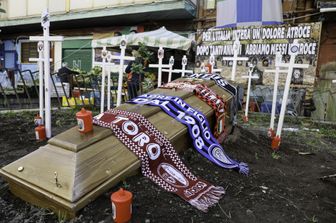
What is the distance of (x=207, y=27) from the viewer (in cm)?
1052

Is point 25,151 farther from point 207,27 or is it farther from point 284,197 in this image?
point 207,27

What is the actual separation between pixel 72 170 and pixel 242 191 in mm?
1528

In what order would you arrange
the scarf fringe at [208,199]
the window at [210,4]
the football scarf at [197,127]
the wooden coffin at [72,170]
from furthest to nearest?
1. the window at [210,4]
2. the football scarf at [197,127]
3. the scarf fringe at [208,199]
4. the wooden coffin at [72,170]

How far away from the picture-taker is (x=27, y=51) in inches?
615

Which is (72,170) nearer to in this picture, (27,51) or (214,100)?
(214,100)

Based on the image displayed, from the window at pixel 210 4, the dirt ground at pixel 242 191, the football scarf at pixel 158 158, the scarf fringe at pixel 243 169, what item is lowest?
the dirt ground at pixel 242 191

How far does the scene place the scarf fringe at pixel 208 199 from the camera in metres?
2.28

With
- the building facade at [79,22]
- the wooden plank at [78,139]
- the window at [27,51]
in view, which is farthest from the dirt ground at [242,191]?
the window at [27,51]

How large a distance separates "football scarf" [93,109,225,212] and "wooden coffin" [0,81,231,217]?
100mm

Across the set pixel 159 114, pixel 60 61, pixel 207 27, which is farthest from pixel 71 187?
pixel 60 61

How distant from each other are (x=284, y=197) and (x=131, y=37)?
314 inches

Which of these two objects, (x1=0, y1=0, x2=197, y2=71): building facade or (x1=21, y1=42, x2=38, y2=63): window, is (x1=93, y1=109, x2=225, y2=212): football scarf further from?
(x1=21, y1=42, x2=38, y2=63): window

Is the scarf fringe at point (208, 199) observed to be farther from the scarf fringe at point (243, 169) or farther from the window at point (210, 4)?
the window at point (210, 4)

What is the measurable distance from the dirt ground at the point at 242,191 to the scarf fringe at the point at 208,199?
0.15 ft
